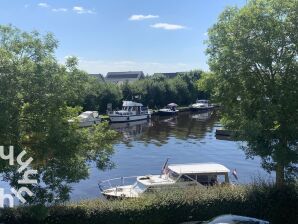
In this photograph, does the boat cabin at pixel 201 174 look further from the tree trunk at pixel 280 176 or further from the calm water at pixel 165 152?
the tree trunk at pixel 280 176

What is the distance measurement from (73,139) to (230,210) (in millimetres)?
7014

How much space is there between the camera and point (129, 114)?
281ft

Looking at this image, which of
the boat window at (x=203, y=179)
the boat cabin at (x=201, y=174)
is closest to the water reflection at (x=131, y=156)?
the boat cabin at (x=201, y=174)

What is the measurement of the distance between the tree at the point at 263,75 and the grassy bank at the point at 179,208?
1.18 metres

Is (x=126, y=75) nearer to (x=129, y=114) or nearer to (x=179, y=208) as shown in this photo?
(x=129, y=114)

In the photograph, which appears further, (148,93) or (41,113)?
(148,93)

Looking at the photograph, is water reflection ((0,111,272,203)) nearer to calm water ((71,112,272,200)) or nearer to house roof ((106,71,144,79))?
calm water ((71,112,272,200))

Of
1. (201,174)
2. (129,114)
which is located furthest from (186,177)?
(129,114)

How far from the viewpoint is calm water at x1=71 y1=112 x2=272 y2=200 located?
127ft

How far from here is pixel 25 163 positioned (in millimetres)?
17141

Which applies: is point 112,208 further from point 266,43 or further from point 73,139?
point 266,43

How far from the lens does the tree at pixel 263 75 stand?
18.9 meters

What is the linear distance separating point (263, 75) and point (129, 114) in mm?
65923

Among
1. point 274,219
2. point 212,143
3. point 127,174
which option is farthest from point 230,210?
point 212,143
